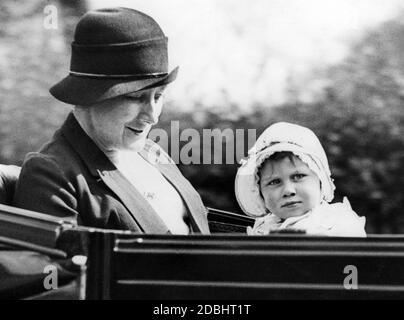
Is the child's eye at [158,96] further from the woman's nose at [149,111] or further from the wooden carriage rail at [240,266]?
the wooden carriage rail at [240,266]

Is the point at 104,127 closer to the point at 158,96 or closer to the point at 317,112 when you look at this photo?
the point at 158,96

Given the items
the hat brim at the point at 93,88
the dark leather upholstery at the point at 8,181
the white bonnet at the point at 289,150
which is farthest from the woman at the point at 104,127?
the white bonnet at the point at 289,150

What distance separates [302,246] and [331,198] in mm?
675

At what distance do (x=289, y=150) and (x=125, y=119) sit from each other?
1.75 ft

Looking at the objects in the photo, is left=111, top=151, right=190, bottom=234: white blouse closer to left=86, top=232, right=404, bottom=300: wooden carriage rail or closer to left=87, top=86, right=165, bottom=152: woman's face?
left=87, top=86, right=165, bottom=152: woman's face

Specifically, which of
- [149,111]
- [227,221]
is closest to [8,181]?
[149,111]

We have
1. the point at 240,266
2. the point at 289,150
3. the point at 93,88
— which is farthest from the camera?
the point at 289,150

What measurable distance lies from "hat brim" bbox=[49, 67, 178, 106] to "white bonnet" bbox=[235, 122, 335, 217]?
1.33 ft

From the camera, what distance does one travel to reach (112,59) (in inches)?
97.0

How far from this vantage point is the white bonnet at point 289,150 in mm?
2680

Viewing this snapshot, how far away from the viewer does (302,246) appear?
6.98 ft

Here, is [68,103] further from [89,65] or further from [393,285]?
[393,285]

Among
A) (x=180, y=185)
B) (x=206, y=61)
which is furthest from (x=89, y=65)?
(x=180, y=185)

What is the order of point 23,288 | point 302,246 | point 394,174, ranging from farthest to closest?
point 394,174, point 23,288, point 302,246
